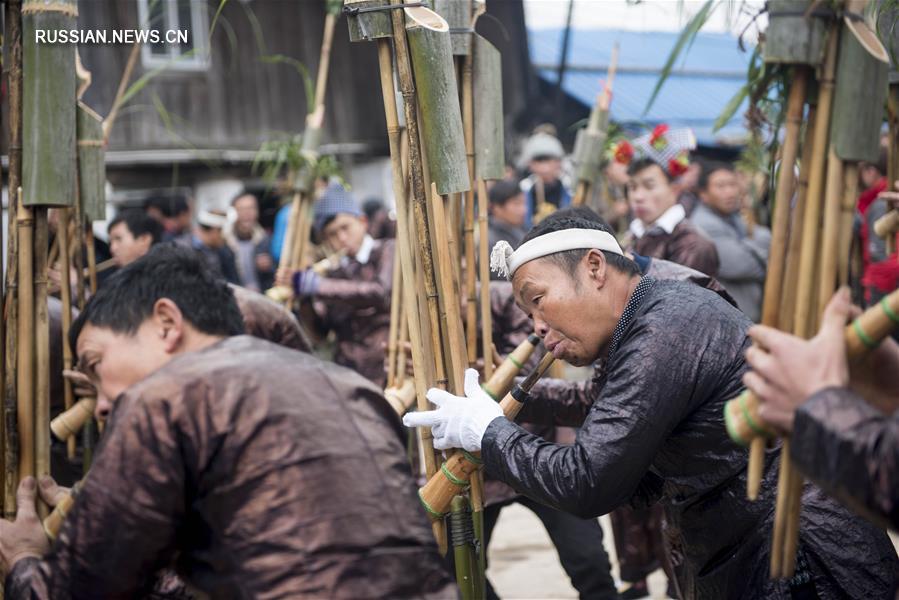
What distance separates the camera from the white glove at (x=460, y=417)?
2326 millimetres

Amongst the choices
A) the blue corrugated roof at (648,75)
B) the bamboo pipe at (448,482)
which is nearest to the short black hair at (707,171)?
the bamboo pipe at (448,482)

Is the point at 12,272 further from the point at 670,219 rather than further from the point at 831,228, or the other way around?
the point at 670,219

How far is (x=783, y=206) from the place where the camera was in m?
1.72

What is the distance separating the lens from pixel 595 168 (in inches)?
198

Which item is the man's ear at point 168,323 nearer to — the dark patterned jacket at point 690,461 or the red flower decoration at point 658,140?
the dark patterned jacket at point 690,461

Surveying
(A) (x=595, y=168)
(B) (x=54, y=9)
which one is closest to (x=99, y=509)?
(B) (x=54, y=9)

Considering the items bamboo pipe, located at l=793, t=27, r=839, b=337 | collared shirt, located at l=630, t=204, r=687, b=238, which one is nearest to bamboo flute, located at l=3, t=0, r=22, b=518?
bamboo pipe, located at l=793, t=27, r=839, b=337

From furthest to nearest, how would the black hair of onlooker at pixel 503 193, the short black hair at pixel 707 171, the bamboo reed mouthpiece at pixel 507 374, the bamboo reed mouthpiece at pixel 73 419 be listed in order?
the short black hair at pixel 707 171
the black hair of onlooker at pixel 503 193
the bamboo reed mouthpiece at pixel 73 419
the bamboo reed mouthpiece at pixel 507 374

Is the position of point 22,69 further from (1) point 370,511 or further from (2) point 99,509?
(1) point 370,511

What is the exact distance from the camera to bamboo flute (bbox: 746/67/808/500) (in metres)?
1.71

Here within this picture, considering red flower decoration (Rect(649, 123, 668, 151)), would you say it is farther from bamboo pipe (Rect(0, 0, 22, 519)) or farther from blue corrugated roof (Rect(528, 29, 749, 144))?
blue corrugated roof (Rect(528, 29, 749, 144))

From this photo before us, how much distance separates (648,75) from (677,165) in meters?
11.4

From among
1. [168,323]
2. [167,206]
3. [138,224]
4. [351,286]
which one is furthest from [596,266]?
[167,206]

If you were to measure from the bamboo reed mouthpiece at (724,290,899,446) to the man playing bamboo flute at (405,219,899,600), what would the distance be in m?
0.50
